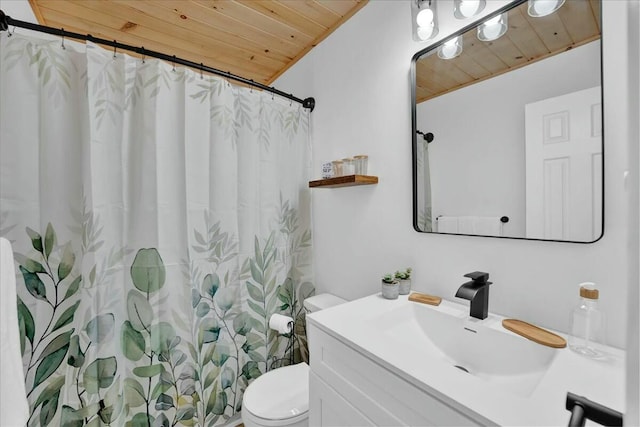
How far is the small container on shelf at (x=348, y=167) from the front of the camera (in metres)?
1.49

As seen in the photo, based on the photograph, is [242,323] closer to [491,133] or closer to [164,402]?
[164,402]

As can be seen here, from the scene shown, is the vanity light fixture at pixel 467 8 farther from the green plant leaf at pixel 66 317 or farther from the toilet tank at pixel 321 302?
the green plant leaf at pixel 66 317

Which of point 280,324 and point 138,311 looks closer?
point 138,311

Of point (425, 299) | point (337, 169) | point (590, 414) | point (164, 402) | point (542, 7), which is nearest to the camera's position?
point (590, 414)

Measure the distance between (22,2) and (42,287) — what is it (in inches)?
53.6

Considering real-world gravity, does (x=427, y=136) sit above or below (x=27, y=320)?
above

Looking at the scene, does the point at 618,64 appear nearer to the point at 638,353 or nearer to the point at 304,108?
the point at 638,353

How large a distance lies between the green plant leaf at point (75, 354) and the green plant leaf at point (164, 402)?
38 cm

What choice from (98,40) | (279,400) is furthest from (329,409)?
(98,40)

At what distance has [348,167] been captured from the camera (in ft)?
4.93

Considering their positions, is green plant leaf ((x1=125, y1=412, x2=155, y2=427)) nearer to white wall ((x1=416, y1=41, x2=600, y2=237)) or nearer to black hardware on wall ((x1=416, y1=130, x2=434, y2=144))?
white wall ((x1=416, y1=41, x2=600, y2=237))

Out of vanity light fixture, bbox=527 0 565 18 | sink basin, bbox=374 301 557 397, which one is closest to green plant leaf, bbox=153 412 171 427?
sink basin, bbox=374 301 557 397

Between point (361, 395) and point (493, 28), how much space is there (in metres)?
1.33

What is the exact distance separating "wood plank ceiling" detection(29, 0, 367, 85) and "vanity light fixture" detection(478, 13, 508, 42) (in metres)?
0.72
